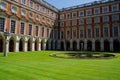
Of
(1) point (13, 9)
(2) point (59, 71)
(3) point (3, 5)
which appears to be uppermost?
(3) point (3, 5)

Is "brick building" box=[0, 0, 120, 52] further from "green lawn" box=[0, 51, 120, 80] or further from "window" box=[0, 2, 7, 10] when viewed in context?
"green lawn" box=[0, 51, 120, 80]

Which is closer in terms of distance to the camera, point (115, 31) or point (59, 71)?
point (59, 71)

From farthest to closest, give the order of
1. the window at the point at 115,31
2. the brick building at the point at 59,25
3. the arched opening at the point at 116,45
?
the arched opening at the point at 116,45 < the window at the point at 115,31 < the brick building at the point at 59,25

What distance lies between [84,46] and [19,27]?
83.7 feet

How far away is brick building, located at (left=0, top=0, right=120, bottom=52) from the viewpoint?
3866 cm

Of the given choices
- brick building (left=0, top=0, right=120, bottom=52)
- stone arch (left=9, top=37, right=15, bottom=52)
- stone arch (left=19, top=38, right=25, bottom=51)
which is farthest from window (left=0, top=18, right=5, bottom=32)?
stone arch (left=19, top=38, right=25, bottom=51)

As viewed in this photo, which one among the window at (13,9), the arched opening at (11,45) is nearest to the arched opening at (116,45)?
the arched opening at (11,45)

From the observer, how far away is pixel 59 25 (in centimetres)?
5938

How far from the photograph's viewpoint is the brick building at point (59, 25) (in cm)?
3866

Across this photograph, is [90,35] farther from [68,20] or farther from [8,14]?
[8,14]

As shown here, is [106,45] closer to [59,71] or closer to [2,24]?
[2,24]

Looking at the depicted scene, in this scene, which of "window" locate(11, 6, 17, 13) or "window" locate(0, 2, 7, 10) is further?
"window" locate(11, 6, 17, 13)

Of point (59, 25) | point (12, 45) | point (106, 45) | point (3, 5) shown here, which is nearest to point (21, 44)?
point (12, 45)

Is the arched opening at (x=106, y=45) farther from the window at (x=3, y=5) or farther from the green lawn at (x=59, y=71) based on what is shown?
the green lawn at (x=59, y=71)
